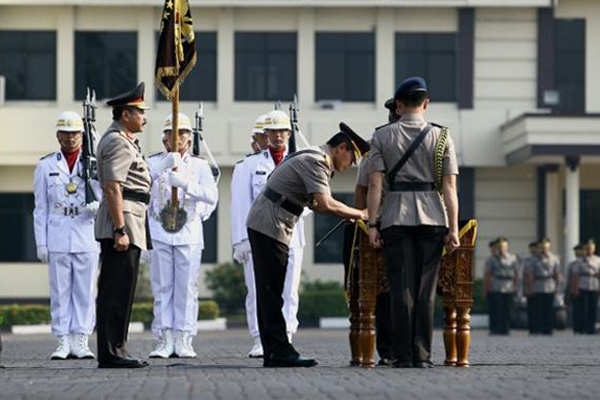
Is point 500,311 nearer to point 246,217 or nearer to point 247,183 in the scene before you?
point 247,183

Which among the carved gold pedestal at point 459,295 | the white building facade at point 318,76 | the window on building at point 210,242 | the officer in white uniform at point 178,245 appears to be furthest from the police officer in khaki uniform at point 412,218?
the window on building at point 210,242

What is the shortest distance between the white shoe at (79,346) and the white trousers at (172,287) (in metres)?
0.73

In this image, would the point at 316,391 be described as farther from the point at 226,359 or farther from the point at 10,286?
the point at 10,286

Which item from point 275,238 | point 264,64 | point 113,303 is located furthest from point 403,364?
point 264,64

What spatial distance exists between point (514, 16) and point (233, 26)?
22.1 ft

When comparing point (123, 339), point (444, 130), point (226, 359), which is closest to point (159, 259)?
point (226, 359)

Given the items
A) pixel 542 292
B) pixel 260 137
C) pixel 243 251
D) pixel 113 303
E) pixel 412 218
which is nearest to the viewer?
pixel 412 218

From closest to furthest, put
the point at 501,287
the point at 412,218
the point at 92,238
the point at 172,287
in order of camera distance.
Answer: the point at 412,218, the point at 92,238, the point at 172,287, the point at 501,287

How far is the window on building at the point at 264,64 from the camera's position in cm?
4388

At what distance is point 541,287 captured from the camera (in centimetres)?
3541

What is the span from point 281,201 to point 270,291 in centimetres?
74

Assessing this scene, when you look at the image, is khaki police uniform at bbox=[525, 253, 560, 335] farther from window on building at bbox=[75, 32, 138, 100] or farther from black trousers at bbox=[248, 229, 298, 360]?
black trousers at bbox=[248, 229, 298, 360]

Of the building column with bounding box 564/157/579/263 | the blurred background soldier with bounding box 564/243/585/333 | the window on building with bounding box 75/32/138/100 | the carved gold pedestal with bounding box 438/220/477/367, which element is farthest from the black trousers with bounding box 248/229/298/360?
the window on building with bounding box 75/32/138/100

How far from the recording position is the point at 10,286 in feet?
142
